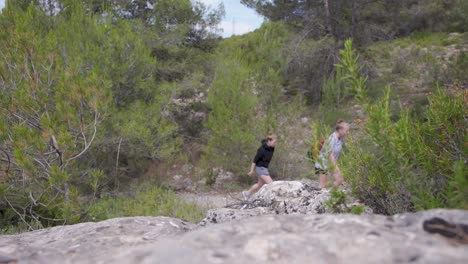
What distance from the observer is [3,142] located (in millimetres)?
4680

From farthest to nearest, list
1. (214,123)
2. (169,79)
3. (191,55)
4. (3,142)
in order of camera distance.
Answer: (191,55) → (169,79) → (214,123) → (3,142)

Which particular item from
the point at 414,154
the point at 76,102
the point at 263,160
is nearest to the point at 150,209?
the point at 76,102

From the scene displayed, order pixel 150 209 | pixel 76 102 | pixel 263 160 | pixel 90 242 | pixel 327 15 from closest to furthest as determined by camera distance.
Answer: pixel 90 242 → pixel 76 102 → pixel 150 209 → pixel 263 160 → pixel 327 15

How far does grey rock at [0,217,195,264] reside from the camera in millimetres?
1217

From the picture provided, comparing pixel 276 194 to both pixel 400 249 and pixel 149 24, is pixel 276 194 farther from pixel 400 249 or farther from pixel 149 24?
pixel 149 24

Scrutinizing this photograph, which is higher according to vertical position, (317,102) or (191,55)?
(191,55)

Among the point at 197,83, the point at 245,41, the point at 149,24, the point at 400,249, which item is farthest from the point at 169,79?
the point at 400,249

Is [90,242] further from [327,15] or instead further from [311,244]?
[327,15]

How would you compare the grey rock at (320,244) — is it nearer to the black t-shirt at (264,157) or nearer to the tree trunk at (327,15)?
the black t-shirt at (264,157)

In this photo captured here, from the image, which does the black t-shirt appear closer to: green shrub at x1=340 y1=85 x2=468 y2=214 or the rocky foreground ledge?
→ green shrub at x1=340 y1=85 x2=468 y2=214

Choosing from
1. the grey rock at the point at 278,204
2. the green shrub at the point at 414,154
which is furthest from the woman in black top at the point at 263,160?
the green shrub at the point at 414,154

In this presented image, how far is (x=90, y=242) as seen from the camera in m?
1.63

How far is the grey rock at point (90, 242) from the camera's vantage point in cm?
122

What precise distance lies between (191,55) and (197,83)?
4.10ft
